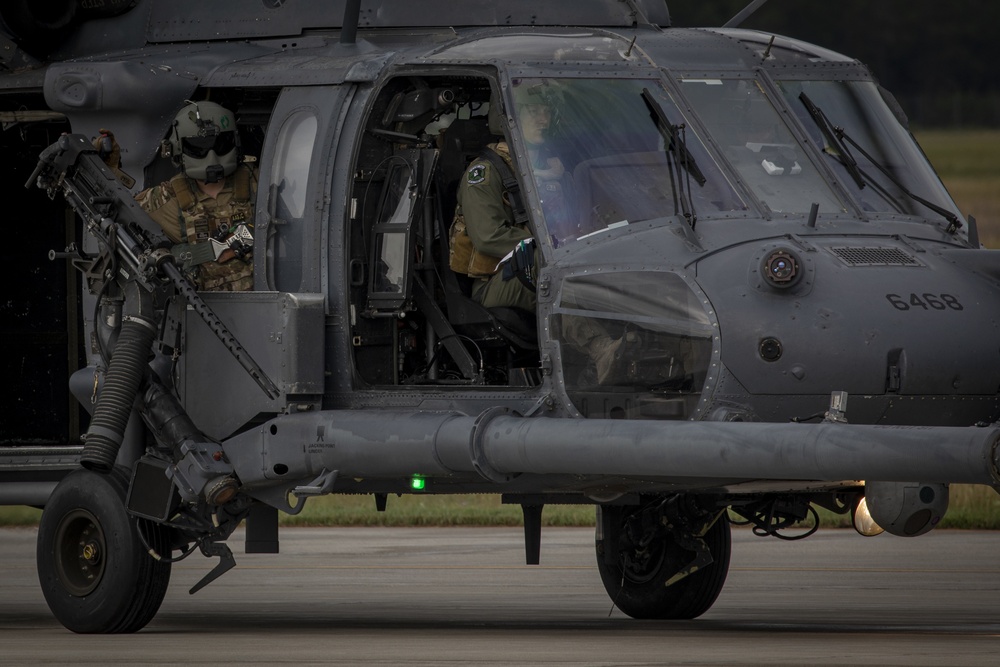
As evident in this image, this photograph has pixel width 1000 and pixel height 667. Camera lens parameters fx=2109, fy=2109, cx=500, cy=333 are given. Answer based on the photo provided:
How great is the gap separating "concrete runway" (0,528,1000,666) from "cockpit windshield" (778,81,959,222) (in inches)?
86.9

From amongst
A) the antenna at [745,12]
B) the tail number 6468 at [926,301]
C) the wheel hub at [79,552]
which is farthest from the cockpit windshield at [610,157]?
the wheel hub at [79,552]

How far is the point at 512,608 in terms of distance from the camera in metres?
13.6

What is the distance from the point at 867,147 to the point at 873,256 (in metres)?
1.16

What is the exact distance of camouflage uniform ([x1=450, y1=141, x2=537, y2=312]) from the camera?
10.7 m

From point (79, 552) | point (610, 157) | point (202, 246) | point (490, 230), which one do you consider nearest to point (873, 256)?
point (610, 157)

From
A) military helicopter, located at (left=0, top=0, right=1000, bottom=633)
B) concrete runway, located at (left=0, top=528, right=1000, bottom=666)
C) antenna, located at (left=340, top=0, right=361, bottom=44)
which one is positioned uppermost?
antenna, located at (left=340, top=0, right=361, bottom=44)

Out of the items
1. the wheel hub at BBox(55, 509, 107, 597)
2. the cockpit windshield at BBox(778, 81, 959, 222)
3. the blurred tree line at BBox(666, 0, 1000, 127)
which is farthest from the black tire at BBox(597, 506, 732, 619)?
the blurred tree line at BBox(666, 0, 1000, 127)

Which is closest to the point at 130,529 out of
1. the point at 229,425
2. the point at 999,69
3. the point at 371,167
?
the point at 229,425

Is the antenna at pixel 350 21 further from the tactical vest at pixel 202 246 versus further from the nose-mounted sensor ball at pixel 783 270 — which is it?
the nose-mounted sensor ball at pixel 783 270

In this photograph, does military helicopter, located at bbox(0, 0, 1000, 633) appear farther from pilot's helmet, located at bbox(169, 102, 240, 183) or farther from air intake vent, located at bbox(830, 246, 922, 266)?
pilot's helmet, located at bbox(169, 102, 240, 183)

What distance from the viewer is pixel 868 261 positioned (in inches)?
387

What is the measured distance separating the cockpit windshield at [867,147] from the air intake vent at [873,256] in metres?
0.50

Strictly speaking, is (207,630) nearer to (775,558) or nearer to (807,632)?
(807,632)

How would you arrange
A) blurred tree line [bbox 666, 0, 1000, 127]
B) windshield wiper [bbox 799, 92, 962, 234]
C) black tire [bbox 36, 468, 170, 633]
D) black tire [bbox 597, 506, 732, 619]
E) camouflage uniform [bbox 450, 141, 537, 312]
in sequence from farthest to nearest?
blurred tree line [bbox 666, 0, 1000, 127], black tire [bbox 597, 506, 732, 619], black tire [bbox 36, 468, 170, 633], camouflage uniform [bbox 450, 141, 537, 312], windshield wiper [bbox 799, 92, 962, 234]
